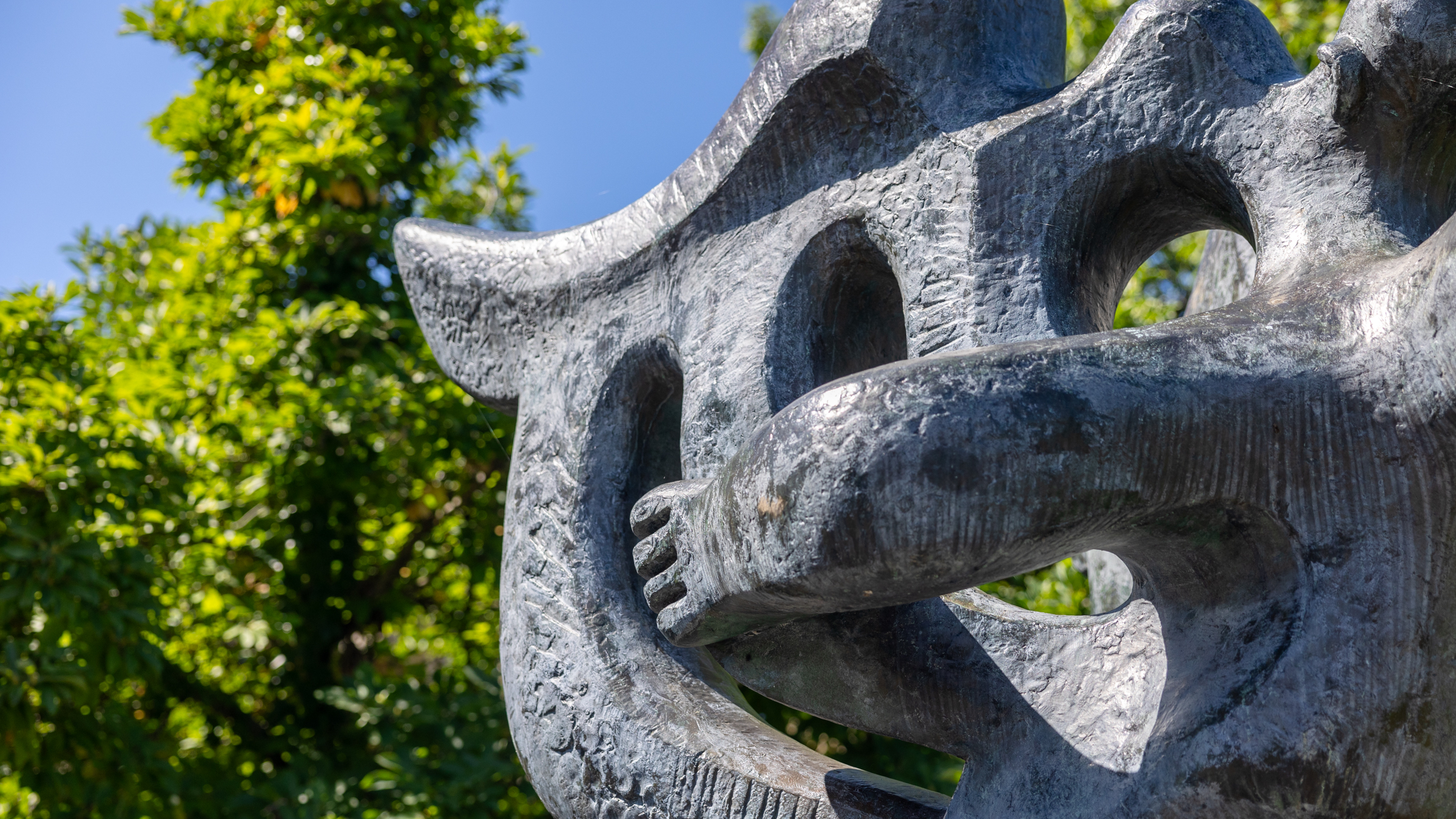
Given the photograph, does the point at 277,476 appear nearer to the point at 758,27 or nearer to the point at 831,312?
the point at 831,312

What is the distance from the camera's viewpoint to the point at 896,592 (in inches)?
55.0

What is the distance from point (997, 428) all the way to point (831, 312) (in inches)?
28.2

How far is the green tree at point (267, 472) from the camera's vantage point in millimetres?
3250

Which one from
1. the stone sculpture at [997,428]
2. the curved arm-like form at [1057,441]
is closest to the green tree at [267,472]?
the stone sculpture at [997,428]

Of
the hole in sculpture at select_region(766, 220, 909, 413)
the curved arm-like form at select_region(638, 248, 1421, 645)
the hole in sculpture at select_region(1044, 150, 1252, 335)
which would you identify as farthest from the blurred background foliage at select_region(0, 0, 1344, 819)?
the curved arm-like form at select_region(638, 248, 1421, 645)

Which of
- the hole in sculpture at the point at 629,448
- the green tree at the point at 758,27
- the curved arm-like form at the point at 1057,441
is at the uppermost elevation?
the green tree at the point at 758,27

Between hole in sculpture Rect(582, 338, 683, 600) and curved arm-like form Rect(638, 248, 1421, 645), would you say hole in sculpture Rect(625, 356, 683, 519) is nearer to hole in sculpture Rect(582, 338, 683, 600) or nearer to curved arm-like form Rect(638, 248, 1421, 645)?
hole in sculpture Rect(582, 338, 683, 600)

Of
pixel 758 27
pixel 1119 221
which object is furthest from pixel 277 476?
pixel 758 27

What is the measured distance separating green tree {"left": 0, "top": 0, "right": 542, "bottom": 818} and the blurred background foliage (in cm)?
1

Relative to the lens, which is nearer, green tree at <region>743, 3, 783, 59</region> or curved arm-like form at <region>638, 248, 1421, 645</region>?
curved arm-like form at <region>638, 248, 1421, 645</region>

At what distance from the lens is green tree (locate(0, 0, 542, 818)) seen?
10.7ft

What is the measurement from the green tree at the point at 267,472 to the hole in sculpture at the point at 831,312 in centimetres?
193

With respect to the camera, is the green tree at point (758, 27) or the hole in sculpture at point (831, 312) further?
the green tree at point (758, 27)

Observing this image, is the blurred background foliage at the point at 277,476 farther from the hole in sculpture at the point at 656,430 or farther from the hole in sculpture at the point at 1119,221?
the hole in sculpture at the point at 1119,221
